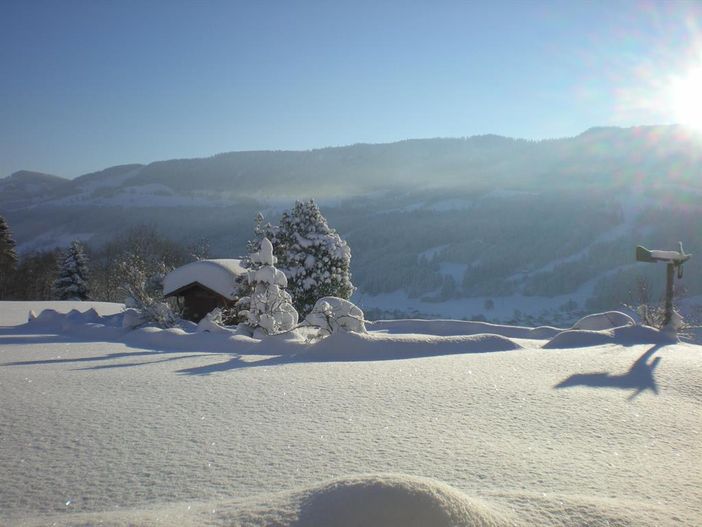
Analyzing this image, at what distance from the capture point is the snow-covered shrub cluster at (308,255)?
21.2m

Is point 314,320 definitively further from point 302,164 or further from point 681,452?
point 302,164

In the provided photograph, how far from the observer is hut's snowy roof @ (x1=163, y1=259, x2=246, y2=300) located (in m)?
22.0

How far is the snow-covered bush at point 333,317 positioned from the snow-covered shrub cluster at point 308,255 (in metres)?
8.24

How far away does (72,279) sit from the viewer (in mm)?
37562

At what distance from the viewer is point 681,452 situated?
4277 millimetres

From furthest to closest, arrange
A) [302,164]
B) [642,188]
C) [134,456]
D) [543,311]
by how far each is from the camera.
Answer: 1. [302,164]
2. [642,188]
3. [543,311]
4. [134,456]

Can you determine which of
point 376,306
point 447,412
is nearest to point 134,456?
point 447,412

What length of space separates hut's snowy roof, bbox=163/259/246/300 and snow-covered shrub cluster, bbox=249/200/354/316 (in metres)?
2.07

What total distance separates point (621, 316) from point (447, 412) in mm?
11477

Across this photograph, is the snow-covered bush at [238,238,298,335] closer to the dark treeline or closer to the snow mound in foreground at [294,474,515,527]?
the snow mound in foreground at [294,474,515,527]

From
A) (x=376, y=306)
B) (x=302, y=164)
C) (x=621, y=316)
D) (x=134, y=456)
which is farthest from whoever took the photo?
(x=302, y=164)

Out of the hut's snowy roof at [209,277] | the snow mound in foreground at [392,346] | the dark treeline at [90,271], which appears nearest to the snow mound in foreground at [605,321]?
the snow mound in foreground at [392,346]

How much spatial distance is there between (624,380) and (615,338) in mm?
4360

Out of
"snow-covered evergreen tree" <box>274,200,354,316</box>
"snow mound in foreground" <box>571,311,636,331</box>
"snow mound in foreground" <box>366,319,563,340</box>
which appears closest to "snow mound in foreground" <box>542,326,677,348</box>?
"snow mound in foreground" <box>571,311,636,331</box>
